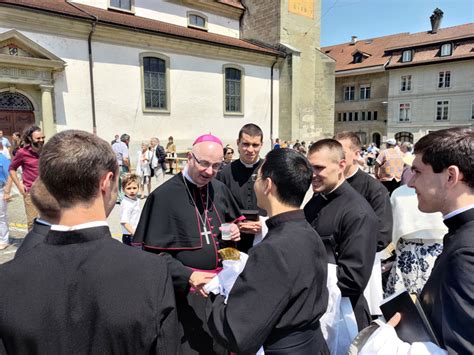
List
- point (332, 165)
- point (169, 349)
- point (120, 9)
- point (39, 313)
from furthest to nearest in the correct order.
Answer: point (120, 9) < point (332, 165) < point (169, 349) < point (39, 313)

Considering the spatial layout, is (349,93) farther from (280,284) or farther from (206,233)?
(280,284)

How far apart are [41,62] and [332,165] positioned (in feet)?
46.1

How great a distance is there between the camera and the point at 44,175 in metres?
1.16

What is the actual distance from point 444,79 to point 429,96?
1.87 metres

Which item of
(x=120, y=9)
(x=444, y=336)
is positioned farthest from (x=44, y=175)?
(x=120, y=9)

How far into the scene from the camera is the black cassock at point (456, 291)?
1.16m

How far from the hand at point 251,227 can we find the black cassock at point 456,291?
1367mm

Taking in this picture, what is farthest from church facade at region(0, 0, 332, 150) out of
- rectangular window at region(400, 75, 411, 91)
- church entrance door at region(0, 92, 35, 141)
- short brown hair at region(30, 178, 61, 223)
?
rectangular window at region(400, 75, 411, 91)

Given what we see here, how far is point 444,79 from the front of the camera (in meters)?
30.5

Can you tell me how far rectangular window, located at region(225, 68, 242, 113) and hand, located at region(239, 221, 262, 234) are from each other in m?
17.6

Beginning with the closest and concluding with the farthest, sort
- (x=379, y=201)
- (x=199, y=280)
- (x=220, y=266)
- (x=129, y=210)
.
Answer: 1. (x=199, y=280)
2. (x=220, y=266)
3. (x=379, y=201)
4. (x=129, y=210)

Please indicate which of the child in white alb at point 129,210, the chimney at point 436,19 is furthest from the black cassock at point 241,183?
the chimney at point 436,19

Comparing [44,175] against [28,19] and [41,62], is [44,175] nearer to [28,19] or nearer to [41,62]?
[41,62]

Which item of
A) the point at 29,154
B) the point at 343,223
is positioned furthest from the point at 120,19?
the point at 343,223
